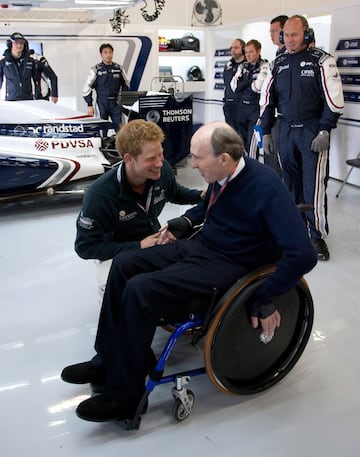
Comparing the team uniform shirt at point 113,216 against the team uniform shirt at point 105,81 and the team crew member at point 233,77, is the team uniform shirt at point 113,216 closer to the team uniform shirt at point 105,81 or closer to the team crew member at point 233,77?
the team crew member at point 233,77

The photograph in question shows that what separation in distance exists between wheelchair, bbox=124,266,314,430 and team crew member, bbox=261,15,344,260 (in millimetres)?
1618

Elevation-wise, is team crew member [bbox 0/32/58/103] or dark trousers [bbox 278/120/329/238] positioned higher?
team crew member [bbox 0/32/58/103]

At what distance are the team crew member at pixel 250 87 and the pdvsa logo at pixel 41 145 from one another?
2.35m

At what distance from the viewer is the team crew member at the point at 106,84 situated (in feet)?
24.3

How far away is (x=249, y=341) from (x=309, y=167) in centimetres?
205

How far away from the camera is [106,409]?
1.92 m

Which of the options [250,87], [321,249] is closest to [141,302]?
[321,249]

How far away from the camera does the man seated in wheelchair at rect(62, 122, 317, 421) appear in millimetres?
1859

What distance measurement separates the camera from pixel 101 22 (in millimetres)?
8797

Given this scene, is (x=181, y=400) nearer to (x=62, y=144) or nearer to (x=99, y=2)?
(x=62, y=144)

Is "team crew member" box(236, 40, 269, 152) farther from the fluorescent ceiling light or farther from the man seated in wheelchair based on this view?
the man seated in wheelchair

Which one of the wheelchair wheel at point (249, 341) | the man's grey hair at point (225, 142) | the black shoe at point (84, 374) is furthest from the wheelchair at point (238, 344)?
the man's grey hair at point (225, 142)

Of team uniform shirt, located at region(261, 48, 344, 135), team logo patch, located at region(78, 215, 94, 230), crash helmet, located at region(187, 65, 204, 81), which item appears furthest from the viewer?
crash helmet, located at region(187, 65, 204, 81)

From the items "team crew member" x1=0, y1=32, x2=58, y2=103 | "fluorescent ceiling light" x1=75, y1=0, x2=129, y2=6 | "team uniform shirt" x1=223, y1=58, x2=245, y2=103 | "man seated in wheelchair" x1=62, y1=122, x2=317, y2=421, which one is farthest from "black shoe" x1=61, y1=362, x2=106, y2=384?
"team crew member" x1=0, y1=32, x2=58, y2=103
